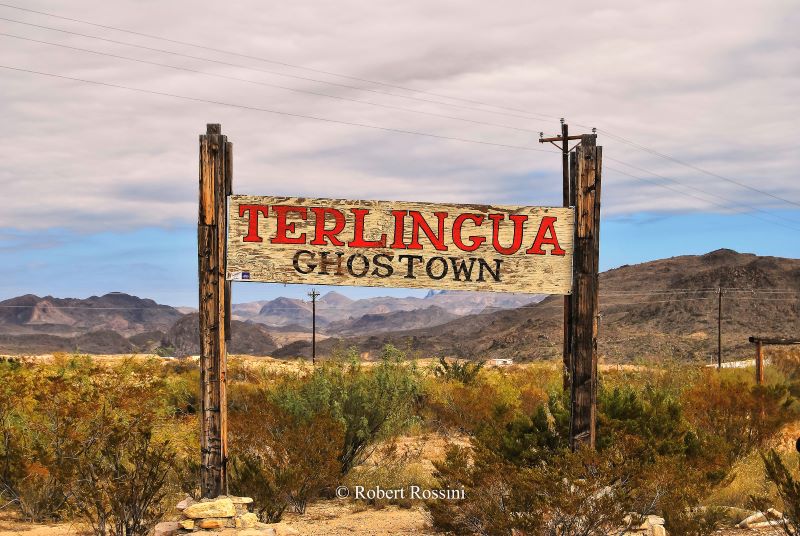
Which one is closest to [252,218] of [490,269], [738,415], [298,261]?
[298,261]

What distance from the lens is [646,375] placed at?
950 inches

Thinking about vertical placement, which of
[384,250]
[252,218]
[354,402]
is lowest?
[354,402]

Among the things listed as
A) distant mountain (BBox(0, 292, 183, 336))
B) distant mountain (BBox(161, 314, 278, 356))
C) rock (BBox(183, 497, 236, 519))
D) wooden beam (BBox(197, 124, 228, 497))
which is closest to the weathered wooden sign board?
wooden beam (BBox(197, 124, 228, 497))

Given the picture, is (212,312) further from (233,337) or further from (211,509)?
(233,337)

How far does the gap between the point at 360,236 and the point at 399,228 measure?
422 millimetres

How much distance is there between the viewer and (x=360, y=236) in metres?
9.17

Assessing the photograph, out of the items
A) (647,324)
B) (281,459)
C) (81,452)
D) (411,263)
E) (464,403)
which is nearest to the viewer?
(411,263)

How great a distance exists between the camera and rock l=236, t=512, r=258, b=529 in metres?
8.96

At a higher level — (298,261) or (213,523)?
(298,261)

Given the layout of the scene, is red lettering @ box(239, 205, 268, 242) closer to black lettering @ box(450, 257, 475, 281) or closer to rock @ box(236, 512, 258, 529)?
black lettering @ box(450, 257, 475, 281)

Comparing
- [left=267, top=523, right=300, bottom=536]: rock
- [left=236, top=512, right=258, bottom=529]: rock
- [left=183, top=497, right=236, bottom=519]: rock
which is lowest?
[left=267, top=523, right=300, bottom=536]: rock

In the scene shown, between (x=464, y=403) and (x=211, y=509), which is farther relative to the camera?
(x=464, y=403)

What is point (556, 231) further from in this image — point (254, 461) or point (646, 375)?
point (646, 375)

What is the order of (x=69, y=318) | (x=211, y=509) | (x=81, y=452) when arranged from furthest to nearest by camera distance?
(x=69, y=318) < (x=81, y=452) < (x=211, y=509)
